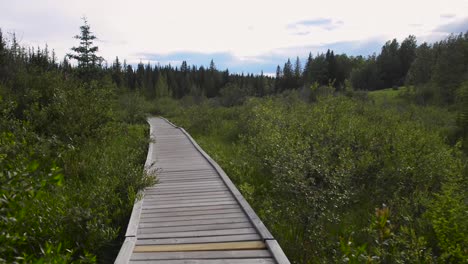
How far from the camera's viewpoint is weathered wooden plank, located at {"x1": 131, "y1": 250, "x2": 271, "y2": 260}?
3.89m

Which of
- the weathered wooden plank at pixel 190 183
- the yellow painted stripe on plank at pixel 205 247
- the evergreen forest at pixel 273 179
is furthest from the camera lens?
the weathered wooden plank at pixel 190 183

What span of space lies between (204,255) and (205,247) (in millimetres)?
207

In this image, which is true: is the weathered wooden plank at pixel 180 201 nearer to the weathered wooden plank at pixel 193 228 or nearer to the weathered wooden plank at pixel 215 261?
the weathered wooden plank at pixel 193 228

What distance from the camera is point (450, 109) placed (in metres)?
27.8

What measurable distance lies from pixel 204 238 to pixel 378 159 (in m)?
5.73

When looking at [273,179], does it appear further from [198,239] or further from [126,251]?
[126,251]

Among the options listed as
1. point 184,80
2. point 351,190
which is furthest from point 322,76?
point 351,190

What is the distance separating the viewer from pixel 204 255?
12.9ft

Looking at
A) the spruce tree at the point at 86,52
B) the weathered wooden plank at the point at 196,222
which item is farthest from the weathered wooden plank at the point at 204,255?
the spruce tree at the point at 86,52

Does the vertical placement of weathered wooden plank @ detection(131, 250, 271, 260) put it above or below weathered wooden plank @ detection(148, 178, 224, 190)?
below

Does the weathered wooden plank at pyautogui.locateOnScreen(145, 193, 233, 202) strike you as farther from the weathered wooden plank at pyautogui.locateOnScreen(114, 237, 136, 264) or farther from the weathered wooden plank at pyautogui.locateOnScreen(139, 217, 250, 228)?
the weathered wooden plank at pyautogui.locateOnScreen(114, 237, 136, 264)

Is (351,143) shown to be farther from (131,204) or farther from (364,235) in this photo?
(131,204)

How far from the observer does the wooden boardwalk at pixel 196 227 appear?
12.8 feet

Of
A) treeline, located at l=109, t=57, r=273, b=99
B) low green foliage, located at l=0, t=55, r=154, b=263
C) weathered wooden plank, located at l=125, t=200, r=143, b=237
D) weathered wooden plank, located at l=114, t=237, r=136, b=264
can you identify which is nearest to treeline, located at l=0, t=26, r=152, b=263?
low green foliage, located at l=0, t=55, r=154, b=263
